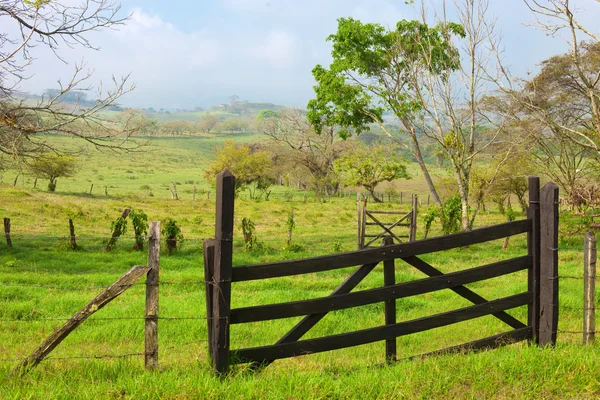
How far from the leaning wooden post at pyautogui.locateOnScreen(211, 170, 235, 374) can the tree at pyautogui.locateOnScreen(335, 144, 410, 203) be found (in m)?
42.5

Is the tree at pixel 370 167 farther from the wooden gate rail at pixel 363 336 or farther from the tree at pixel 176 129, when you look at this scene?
the tree at pixel 176 129

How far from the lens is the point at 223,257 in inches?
179

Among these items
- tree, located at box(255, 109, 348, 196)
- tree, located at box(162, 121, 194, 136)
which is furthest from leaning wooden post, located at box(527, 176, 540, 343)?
tree, located at box(162, 121, 194, 136)

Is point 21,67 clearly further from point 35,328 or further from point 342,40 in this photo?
point 342,40

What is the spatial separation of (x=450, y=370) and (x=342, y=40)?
2345 cm

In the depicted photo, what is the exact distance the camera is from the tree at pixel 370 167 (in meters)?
47.4

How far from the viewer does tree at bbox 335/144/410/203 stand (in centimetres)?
4744

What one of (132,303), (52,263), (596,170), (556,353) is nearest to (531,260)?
(556,353)

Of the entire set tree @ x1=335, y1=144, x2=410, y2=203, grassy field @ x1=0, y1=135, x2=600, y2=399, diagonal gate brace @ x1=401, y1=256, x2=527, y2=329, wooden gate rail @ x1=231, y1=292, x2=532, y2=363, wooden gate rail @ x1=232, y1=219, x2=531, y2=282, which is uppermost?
tree @ x1=335, y1=144, x2=410, y2=203

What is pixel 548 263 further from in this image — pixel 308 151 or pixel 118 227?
pixel 308 151

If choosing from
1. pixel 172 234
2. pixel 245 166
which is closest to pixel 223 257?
pixel 172 234

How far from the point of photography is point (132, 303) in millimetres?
10078

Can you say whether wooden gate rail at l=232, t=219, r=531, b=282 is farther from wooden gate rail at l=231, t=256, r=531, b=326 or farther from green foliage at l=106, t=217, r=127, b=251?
green foliage at l=106, t=217, r=127, b=251

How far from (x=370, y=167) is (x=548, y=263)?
140 ft
